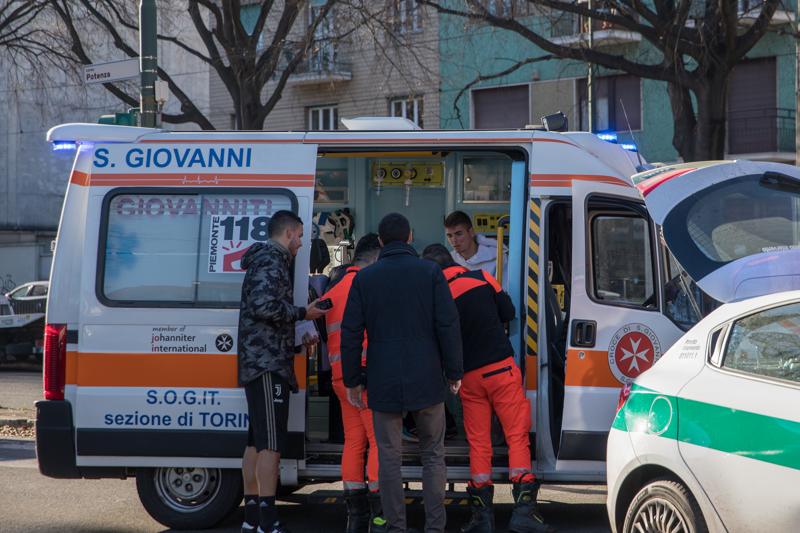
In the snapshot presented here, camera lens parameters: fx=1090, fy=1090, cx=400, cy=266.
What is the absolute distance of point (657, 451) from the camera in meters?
5.27

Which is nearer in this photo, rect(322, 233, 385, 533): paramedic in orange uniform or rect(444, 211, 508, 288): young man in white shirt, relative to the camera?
rect(322, 233, 385, 533): paramedic in orange uniform

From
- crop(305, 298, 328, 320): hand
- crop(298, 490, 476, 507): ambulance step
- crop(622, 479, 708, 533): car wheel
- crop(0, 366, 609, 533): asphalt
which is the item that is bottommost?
crop(0, 366, 609, 533): asphalt

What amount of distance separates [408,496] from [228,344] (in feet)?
5.09

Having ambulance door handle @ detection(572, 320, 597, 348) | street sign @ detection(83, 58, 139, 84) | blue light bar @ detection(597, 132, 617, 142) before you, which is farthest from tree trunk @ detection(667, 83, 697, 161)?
ambulance door handle @ detection(572, 320, 597, 348)

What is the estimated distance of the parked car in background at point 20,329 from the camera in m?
22.2


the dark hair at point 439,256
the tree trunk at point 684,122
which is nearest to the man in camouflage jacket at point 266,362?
the dark hair at point 439,256

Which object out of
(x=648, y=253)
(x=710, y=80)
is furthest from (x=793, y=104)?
(x=648, y=253)

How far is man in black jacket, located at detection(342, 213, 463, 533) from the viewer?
6312 mm

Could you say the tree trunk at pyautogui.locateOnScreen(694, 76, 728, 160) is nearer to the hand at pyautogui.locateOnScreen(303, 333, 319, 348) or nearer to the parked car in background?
the hand at pyautogui.locateOnScreen(303, 333, 319, 348)

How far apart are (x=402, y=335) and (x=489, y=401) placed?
3.28 feet

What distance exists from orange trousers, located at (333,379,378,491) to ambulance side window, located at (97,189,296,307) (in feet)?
3.45

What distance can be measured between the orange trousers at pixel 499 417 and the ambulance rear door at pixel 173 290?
44.5 inches

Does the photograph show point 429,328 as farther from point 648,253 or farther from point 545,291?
point 648,253

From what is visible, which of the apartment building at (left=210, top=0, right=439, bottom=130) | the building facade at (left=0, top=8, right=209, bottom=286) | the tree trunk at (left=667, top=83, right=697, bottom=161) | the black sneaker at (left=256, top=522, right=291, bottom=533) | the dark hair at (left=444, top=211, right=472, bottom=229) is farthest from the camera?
the building facade at (left=0, top=8, right=209, bottom=286)
